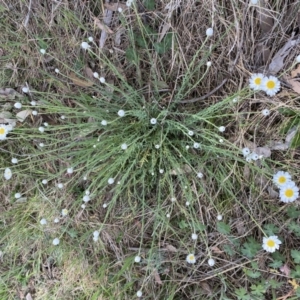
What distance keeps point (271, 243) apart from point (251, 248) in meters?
0.11

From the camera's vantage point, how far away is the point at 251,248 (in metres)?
1.40

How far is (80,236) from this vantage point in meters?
1.59

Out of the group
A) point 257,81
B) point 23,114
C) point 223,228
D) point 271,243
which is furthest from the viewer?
point 23,114

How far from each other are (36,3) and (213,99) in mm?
790

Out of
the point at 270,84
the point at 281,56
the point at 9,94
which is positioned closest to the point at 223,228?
the point at 270,84

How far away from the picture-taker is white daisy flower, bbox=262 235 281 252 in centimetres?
129

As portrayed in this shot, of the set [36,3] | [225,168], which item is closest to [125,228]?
[225,168]

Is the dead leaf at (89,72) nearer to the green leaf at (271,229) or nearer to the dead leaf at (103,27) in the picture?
the dead leaf at (103,27)

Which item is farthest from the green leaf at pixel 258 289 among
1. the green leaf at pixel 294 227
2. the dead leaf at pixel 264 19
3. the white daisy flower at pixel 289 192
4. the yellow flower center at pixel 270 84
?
the dead leaf at pixel 264 19

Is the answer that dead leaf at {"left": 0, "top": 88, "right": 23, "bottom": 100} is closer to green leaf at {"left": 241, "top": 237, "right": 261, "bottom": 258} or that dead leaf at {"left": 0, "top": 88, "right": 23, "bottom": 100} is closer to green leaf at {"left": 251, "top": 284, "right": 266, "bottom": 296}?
green leaf at {"left": 241, "top": 237, "right": 261, "bottom": 258}

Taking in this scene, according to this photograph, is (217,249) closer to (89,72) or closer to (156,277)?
(156,277)

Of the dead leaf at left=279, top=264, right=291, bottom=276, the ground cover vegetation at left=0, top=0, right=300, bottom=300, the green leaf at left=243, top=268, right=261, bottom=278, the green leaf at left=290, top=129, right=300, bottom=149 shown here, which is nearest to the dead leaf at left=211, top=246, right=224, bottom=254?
the ground cover vegetation at left=0, top=0, right=300, bottom=300

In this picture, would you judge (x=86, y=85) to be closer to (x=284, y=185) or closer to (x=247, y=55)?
(x=247, y=55)

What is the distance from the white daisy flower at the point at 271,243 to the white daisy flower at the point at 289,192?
0.14 metres
